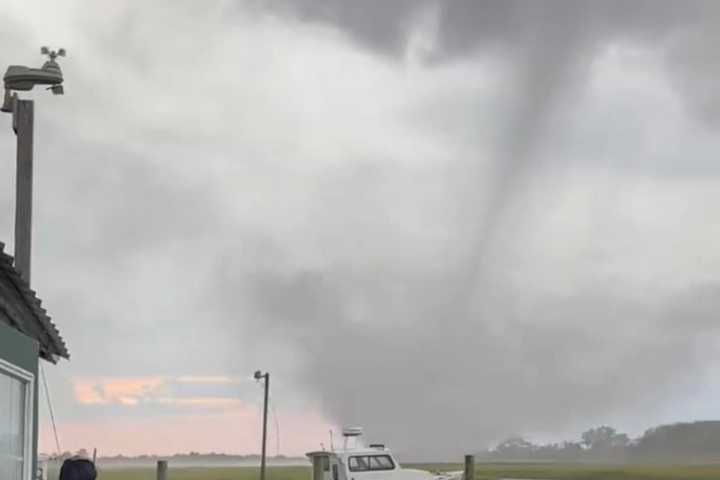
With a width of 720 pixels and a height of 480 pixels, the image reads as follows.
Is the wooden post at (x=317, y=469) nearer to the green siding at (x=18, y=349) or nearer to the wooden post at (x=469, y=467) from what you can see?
the wooden post at (x=469, y=467)

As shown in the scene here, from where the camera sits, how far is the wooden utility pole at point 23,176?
44.0ft

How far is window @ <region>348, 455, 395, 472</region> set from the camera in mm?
29953

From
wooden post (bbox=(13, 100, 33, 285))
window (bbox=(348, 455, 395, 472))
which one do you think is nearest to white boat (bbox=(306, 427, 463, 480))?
window (bbox=(348, 455, 395, 472))

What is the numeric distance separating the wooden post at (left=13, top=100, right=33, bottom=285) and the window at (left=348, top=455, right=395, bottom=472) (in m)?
17.9

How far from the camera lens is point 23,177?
44.4ft

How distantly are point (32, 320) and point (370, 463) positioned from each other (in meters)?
21.5

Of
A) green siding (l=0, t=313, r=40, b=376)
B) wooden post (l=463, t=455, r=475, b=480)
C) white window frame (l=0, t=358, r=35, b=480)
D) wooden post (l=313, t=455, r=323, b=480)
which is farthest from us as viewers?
wooden post (l=463, t=455, r=475, b=480)

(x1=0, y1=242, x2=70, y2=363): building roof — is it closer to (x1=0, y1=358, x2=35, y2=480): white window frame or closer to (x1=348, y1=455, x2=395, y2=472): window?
(x1=0, y1=358, x2=35, y2=480): white window frame

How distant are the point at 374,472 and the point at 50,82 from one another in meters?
19.7

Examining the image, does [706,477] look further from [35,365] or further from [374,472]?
[35,365]

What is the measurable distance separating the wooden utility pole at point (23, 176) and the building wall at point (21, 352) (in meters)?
4.53

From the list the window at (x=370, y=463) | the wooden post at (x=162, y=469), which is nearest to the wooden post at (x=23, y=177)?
the wooden post at (x=162, y=469)

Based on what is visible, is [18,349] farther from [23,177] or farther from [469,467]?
[469,467]

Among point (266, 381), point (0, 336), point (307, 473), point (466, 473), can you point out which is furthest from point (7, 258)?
point (307, 473)
